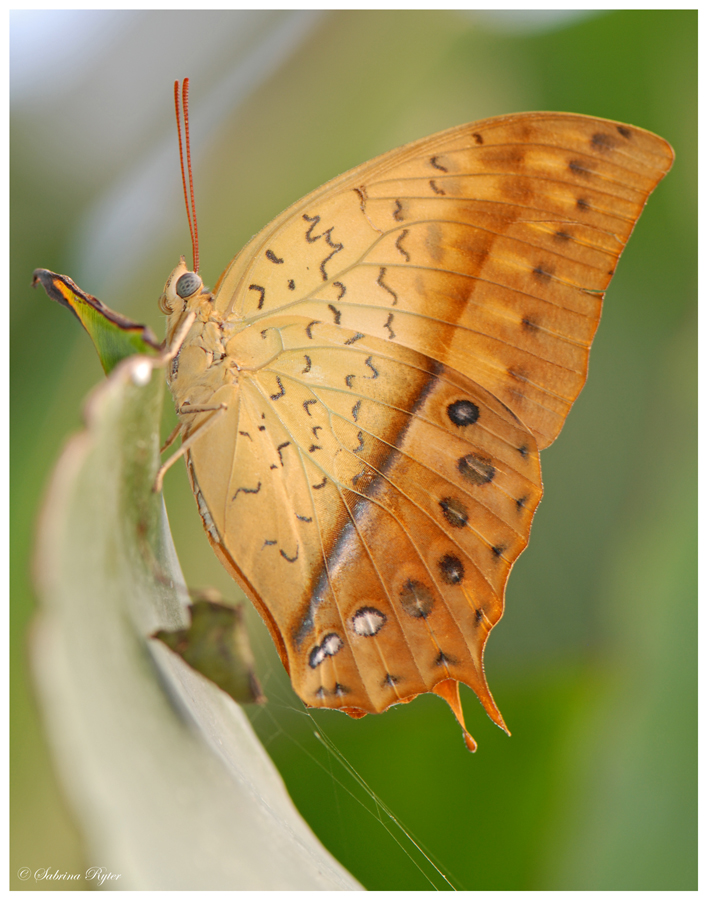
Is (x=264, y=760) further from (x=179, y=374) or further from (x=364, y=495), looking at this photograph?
(x=179, y=374)

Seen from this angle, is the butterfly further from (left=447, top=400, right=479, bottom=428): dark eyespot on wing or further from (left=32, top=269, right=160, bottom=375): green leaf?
(left=32, top=269, right=160, bottom=375): green leaf

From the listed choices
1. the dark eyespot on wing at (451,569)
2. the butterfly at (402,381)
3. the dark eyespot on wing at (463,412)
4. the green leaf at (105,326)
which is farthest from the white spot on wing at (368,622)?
the green leaf at (105,326)

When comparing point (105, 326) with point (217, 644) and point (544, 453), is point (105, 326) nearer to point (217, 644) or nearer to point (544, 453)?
point (217, 644)

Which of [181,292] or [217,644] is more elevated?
[181,292]

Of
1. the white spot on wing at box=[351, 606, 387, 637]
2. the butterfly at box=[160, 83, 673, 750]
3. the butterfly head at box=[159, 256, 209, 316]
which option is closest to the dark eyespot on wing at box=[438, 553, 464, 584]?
the butterfly at box=[160, 83, 673, 750]

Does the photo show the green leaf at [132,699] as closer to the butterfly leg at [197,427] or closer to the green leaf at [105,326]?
the green leaf at [105,326]

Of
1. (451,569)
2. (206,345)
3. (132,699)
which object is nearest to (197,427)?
(206,345)
